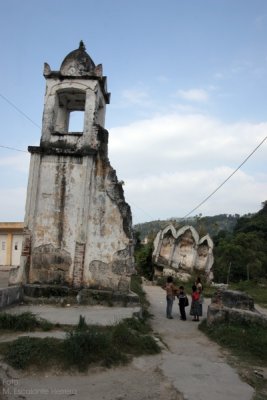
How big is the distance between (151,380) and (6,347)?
247 centimetres

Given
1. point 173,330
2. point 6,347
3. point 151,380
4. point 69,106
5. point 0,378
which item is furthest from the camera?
point 69,106

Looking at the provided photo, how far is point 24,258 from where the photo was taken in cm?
1164

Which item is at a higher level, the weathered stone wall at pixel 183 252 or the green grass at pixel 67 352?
the weathered stone wall at pixel 183 252

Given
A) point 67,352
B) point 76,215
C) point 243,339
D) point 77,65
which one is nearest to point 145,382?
point 67,352

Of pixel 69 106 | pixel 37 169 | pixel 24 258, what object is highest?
pixel 69 106

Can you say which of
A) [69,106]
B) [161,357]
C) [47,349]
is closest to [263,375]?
[161,357]

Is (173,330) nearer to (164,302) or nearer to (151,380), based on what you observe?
(151,380)

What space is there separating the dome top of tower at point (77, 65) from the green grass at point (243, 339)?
333 inches

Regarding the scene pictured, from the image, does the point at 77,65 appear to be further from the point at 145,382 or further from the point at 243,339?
the point at 145,382

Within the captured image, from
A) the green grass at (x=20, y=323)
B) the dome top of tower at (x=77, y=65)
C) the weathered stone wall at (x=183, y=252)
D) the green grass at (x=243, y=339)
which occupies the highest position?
the dome top of tower at (x=77, y=65)

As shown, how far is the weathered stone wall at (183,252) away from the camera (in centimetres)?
2578

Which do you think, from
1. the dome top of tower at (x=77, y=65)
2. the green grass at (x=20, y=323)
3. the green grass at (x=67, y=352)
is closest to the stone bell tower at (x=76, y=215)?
the dome top of tower at (x=77, y=65)

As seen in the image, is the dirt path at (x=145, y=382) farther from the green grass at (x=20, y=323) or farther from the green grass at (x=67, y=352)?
the green grass at (x=20, y=323)

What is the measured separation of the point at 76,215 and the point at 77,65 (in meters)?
4.83
